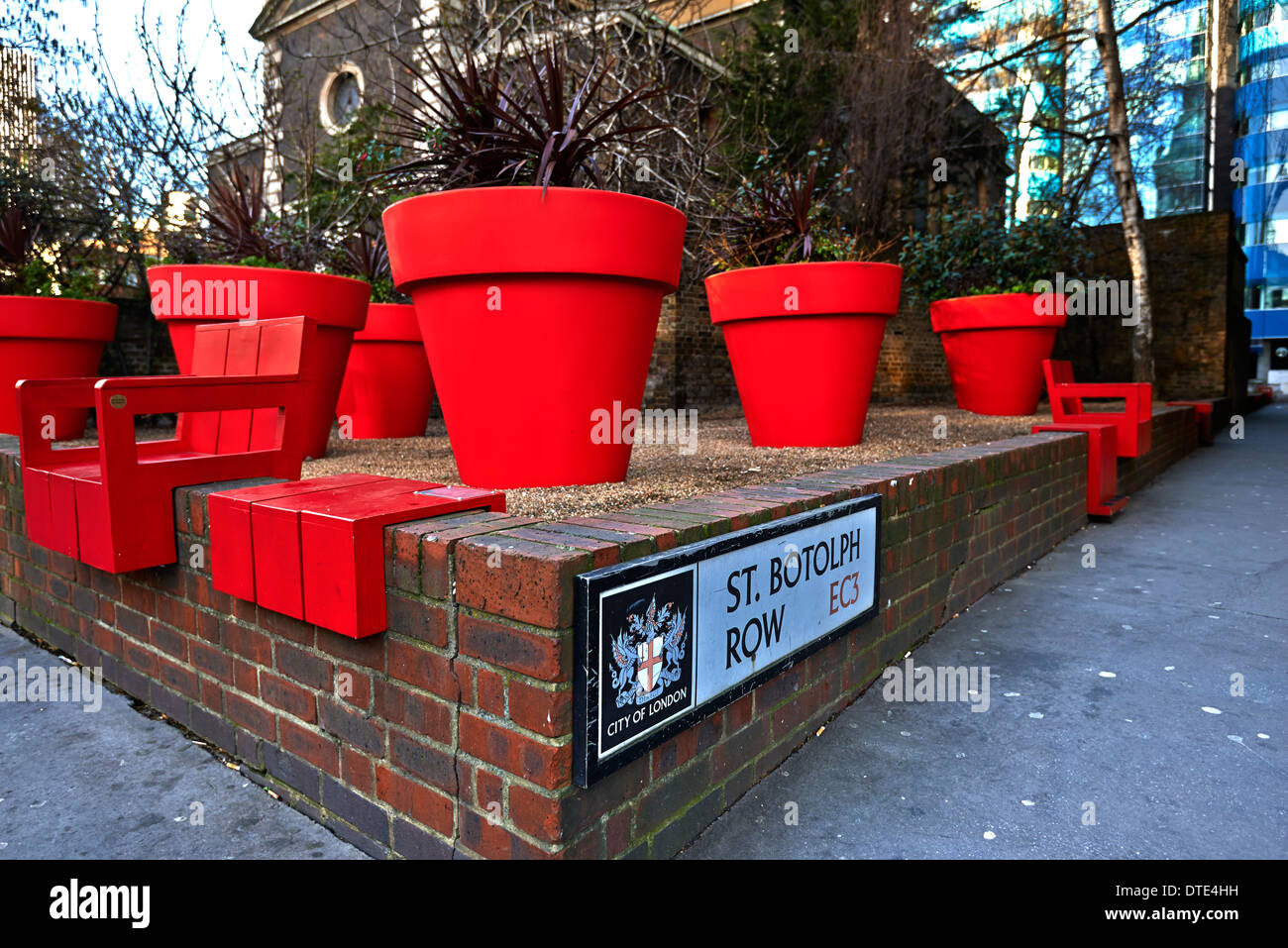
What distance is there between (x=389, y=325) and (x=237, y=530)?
9.28ft

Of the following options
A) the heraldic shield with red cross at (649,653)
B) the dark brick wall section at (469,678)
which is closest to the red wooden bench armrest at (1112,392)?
the dark brick wall section at (469,678)

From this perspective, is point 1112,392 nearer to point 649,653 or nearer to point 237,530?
point 649,653

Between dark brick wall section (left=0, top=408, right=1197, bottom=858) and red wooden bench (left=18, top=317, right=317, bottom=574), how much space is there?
81mm

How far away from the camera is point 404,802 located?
1.53m

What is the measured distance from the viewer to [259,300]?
334cm

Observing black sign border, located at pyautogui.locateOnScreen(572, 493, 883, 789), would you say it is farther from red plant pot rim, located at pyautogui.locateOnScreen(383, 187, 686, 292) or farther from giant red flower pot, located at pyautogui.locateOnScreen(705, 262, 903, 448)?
giant red flower pot, located at pyautogui.locateOnScreen(705, 262, 903, 448)

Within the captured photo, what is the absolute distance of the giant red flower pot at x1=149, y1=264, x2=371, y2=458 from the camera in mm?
3330

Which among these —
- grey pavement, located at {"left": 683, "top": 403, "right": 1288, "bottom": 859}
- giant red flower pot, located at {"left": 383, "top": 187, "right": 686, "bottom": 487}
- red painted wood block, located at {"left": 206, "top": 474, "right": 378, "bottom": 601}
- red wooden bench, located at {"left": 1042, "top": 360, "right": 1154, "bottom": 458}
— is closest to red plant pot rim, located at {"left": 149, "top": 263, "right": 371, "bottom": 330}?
giant red flower pot, located at {"left": 383, "top": 187, "right": 686, "bottom": 487}

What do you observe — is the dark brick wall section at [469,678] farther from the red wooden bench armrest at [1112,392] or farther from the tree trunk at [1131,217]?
the tree trunk at [1131,217]

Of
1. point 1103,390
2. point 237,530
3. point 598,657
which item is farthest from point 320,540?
point 1103,390

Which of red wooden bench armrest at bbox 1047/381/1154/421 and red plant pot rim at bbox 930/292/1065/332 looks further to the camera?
red plant pot rim at bbox 930/292/1065/332

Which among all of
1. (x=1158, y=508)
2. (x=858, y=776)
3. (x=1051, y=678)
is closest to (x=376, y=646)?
(x=858, y=776)
